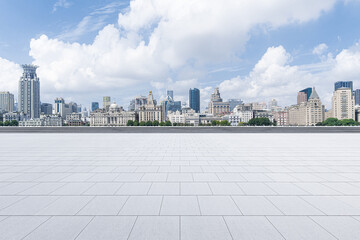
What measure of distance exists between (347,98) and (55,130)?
196m


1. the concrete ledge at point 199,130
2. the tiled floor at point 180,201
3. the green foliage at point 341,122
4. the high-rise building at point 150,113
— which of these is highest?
the high-rise building at point 150,113

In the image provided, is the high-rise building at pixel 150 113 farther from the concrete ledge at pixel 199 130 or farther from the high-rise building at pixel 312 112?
the concrete ledge at pixel 199 130

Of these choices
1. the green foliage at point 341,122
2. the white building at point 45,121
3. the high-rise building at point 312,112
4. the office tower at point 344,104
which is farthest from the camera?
the white building at point 45,121

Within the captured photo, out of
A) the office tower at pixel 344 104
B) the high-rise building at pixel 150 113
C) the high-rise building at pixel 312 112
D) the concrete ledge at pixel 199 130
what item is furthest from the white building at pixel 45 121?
the office tower at pixel 344 104

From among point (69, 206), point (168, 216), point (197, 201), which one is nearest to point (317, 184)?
point (197, 201)

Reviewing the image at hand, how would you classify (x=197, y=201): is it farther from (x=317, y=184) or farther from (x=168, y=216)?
(x=317, y=184)

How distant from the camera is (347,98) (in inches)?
6521

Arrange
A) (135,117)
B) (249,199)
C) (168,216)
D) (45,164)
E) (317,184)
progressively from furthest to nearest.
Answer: (135,117) → (45,164) → (317,184) → (249,199) → (168,216)

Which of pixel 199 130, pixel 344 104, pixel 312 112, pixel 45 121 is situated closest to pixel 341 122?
pixel 312 112

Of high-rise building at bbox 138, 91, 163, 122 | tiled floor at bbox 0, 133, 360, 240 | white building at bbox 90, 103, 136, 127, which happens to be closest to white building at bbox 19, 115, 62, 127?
white building at bbox 90, 103, 136, 127

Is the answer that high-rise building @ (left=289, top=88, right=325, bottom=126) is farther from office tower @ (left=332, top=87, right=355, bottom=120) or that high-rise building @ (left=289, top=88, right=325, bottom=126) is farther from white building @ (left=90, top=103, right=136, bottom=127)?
white building @ (left=90, top=103, right=136, bottom=127)

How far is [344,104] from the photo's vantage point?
16688 cm

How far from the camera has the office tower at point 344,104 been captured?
16562 cm

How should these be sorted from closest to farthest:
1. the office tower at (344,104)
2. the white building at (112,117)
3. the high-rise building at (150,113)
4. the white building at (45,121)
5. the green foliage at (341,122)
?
the green foliage at (341,122) < the office tower at (344,104) < the white building at (45,121) < the high-rise building at (150,113) < the white building at (112,117)
